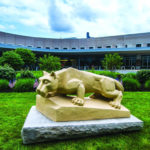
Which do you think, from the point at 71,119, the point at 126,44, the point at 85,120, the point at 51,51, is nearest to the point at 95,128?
the point at 85,120

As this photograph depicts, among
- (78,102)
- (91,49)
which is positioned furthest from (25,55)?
(78,102)

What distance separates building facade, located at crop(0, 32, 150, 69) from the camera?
32878 millimetres

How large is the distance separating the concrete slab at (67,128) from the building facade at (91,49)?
29.9m

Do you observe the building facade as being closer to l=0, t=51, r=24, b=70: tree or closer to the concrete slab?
l=0, t=51, r=24, b=70: tree

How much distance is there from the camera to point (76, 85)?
129 inches

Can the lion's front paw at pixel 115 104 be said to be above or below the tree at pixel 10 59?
below

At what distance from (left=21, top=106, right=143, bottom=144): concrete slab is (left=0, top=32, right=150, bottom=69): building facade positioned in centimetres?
2995

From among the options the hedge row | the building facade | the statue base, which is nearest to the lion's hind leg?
the statue base

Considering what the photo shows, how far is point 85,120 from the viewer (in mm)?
3242

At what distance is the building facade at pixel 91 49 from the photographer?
32878 mm

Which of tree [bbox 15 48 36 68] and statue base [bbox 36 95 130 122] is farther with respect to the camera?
tree [bbox 15 48 36 68]

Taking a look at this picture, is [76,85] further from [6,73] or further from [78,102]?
[6,73]

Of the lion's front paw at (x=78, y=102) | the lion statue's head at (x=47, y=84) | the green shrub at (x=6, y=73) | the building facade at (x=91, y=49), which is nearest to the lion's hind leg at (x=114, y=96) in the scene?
the lion's front paw at (x=78, y=102)

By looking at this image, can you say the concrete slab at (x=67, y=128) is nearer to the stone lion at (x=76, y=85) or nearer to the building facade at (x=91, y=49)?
the stone lion at (x=76, y=85)
